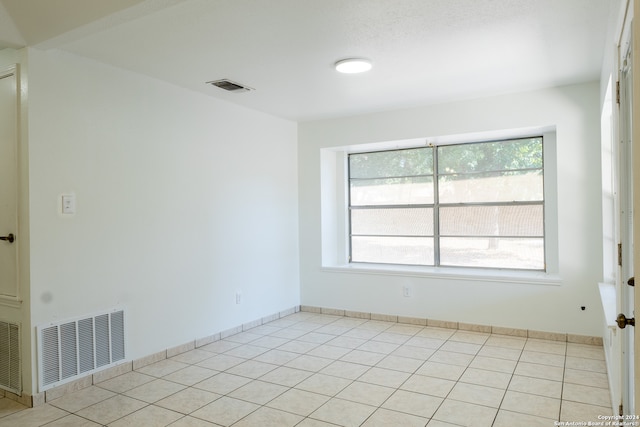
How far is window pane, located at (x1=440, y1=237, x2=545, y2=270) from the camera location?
4.48 m

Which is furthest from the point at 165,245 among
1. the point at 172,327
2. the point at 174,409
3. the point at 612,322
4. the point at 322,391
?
the point at 612,322

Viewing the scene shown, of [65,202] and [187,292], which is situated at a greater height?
[65,202]

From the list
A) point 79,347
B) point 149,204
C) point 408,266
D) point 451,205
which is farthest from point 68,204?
point 451,205

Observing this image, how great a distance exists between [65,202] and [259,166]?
7.09 ft

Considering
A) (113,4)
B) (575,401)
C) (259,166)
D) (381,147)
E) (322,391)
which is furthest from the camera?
(381,147)

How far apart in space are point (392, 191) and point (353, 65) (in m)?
2.24

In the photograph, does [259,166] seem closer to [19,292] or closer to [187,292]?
[187,292]

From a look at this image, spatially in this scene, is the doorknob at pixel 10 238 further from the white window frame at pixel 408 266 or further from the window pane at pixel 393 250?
the window pane at pixel 393 250

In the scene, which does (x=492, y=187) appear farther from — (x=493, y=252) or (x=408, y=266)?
(x=408, y=266)

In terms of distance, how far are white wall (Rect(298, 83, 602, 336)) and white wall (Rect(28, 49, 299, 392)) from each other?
0.49m

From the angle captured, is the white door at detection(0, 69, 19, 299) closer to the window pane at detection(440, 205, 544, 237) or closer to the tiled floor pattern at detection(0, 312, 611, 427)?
the tiled floor pattern at detection(0, 312, 611, 427)

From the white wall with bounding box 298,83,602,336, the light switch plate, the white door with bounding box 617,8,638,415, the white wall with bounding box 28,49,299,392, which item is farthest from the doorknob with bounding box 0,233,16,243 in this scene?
the white door with bounding box 617,8,638,415

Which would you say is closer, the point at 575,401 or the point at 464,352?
the point at 575,401

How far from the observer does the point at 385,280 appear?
495 cm
